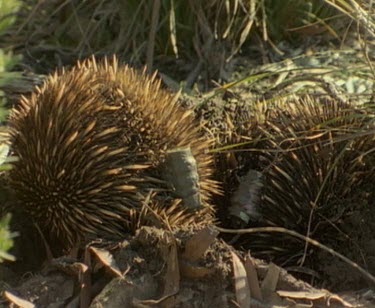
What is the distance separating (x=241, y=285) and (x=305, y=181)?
0.80 metres

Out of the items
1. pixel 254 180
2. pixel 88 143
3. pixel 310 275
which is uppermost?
pixel 88 143

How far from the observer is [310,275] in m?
4.07

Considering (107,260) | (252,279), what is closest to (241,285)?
(252,279)

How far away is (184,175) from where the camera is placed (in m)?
3.95

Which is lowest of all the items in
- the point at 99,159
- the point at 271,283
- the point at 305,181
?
the point at 271,283

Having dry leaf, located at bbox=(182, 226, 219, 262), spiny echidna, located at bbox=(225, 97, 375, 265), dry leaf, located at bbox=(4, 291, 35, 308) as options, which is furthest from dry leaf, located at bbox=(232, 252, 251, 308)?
dry leaf, located at bbox=(4, 291, 35, 308)

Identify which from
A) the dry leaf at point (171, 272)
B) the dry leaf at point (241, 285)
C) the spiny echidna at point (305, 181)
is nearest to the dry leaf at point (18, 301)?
the dry leaf at point (171, 272)

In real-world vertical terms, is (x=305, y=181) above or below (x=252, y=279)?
above

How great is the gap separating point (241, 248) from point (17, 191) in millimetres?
1030

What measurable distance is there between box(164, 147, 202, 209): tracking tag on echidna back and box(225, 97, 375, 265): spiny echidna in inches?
11.5

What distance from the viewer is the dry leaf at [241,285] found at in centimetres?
346

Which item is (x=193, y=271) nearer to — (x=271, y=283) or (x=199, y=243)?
(x=199, y=243)

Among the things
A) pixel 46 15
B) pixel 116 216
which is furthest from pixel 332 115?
pixel 46 15

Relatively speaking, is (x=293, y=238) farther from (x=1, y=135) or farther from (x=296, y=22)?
(x=296, y=22)
